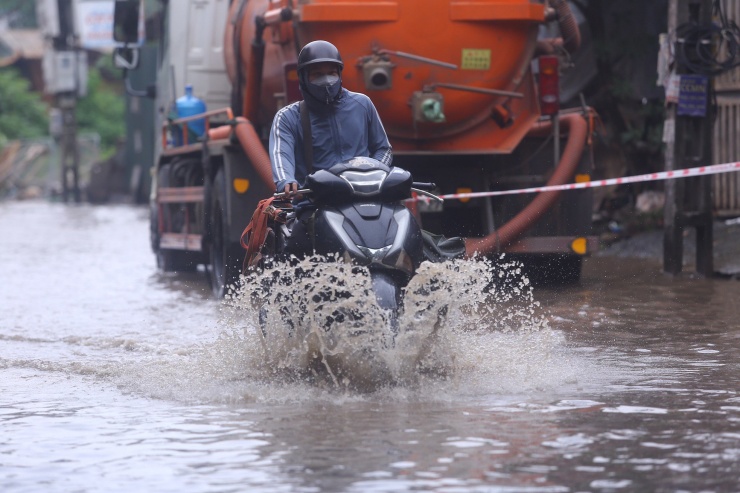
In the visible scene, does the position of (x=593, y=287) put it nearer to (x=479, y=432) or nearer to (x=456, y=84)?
(x=456, y=84)

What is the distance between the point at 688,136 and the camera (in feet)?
43.0

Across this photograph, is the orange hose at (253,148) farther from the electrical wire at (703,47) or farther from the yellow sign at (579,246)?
the electrical wire at (703,47)

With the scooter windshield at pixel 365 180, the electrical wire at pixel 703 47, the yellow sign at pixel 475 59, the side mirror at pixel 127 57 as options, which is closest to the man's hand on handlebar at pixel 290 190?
the scooter windshield at pixel 365 180

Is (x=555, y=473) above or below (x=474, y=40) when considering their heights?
below

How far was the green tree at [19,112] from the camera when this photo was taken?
177ft

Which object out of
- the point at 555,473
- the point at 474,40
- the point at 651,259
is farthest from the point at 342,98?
the point at 651,259

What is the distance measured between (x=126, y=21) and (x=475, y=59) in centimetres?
590

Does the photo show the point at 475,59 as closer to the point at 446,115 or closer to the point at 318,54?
the point at 446,115

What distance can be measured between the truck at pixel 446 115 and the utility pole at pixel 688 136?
0.95m

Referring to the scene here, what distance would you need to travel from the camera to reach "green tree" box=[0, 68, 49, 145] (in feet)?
177

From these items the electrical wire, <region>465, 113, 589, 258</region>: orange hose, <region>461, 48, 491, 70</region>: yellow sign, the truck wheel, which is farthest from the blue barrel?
the electrical wire

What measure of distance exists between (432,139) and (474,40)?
0.94 m

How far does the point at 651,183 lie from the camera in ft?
63.0

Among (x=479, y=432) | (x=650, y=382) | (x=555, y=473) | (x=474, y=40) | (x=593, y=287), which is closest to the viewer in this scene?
(x=555, y=473)
